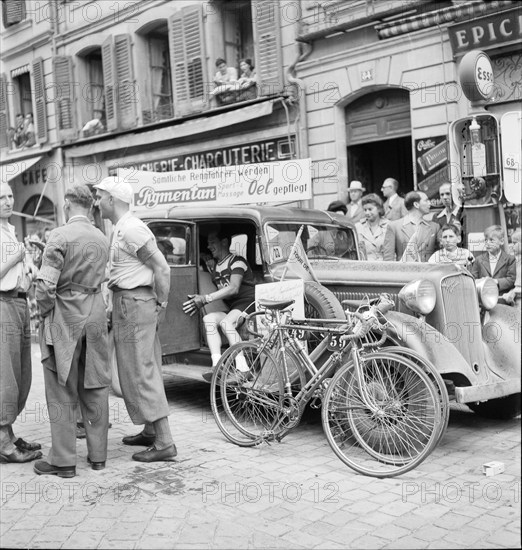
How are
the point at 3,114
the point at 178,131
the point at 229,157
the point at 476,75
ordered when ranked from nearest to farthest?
the point at 476,75 → the point at 229,157 → the point at 178,131 → the point at 3,114

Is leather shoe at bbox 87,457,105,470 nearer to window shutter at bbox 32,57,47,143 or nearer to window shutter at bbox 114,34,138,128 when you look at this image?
window shutter at bbox 114,34,138,128

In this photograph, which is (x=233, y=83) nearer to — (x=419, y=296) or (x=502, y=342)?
(x=502, y=342)

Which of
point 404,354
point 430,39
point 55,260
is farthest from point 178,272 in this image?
point 430,39

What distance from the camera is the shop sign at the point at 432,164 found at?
40.3 ft

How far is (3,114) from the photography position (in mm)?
23188

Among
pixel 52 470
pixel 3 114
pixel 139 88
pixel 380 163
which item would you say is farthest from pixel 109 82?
pixel 52 470

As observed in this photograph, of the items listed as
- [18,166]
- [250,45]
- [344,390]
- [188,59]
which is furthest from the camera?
[18,166]

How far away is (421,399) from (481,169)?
7029 mm

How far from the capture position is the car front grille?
5902mm

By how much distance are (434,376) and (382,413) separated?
434mm

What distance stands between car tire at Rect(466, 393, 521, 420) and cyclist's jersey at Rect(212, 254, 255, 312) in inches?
87.2

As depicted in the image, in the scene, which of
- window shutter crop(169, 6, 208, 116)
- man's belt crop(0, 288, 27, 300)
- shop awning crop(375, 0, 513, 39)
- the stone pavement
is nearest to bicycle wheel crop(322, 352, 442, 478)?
the stone pavement

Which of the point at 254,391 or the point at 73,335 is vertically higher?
the point at 73,335

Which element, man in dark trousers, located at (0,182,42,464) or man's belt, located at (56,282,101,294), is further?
man in dark trousers, located at (0,182,42,464)
